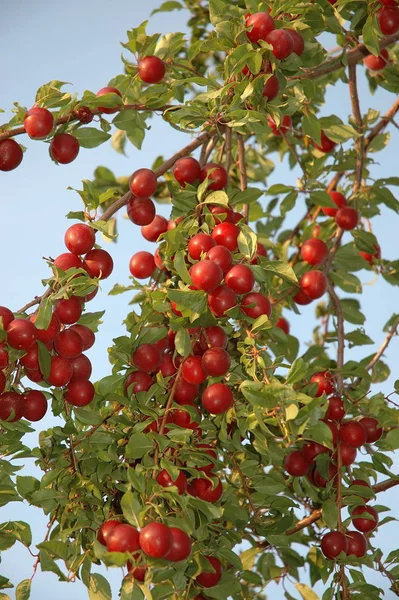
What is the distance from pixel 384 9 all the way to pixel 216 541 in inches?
37.5

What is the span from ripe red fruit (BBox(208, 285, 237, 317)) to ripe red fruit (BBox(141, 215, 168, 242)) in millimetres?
303

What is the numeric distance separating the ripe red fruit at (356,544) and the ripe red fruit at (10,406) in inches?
21.6

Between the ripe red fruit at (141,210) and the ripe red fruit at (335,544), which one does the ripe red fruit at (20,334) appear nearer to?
the ripe red fruit at (141,210)

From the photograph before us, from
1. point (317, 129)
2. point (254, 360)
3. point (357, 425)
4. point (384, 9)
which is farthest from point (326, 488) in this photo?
point (384, 9)

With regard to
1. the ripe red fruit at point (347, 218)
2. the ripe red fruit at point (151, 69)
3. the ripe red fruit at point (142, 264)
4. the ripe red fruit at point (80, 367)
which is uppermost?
the ripe red fruit at point (151, 69)

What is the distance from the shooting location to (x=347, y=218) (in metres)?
1.69

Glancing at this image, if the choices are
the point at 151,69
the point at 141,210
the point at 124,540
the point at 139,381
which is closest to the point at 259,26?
the point at 151,69

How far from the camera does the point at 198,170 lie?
124 centimetres

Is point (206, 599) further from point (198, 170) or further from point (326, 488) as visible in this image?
point (198, 170)

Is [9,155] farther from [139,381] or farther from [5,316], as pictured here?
[139,381]

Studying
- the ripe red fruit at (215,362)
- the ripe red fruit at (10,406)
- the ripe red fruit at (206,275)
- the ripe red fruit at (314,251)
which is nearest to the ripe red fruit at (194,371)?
the ripe red fruit at (215,362)

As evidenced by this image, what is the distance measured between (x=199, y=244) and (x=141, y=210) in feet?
0.53

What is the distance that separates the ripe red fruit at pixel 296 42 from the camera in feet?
4.00

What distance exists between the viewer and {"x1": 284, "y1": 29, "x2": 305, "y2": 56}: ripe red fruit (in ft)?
4.00
